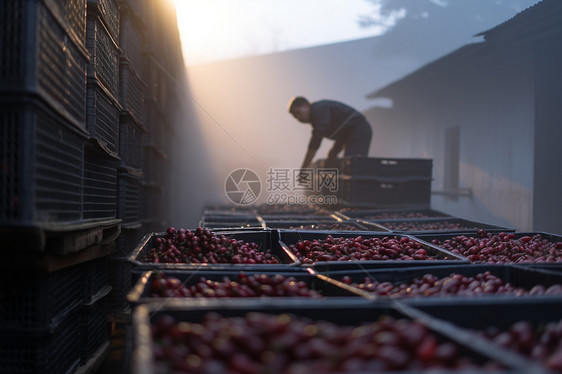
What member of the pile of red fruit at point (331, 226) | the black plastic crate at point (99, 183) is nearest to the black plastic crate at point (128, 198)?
the black plastic crate at point (99, 183)

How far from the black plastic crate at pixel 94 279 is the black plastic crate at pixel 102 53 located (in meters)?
1.20

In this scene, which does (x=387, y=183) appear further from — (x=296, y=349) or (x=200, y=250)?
(x=296, y=349)

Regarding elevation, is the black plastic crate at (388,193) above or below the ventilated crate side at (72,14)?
below

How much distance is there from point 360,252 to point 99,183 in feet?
5.88

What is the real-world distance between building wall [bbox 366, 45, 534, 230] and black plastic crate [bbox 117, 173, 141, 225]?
5.80 meters

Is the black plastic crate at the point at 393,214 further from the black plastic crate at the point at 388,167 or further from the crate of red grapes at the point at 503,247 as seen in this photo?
the crate of red grapes at the point at 503,247

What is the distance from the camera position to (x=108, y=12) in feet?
11.4

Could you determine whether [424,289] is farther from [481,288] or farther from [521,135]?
[521,135]

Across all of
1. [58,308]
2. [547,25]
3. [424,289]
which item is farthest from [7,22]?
[547,25]

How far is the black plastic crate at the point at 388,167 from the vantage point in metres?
6.36

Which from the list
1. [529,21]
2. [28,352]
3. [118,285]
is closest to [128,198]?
[118,285]

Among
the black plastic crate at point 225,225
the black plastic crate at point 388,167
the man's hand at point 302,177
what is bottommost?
the black plastic crate at point 225,225

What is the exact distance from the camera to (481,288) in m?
2.04

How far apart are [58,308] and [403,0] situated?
479 inches
